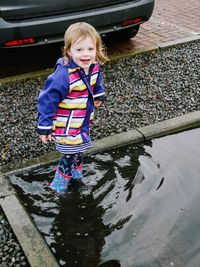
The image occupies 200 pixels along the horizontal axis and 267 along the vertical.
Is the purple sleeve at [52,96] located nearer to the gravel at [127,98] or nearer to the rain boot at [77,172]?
the rain boot at [77,172]

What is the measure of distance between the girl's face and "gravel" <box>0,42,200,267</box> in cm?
128

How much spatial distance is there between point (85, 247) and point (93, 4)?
3.17m

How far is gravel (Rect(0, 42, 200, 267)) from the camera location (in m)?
3.93

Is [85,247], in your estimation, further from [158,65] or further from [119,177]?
[158,65]

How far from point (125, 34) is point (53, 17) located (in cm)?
161

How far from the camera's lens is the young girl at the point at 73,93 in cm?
263

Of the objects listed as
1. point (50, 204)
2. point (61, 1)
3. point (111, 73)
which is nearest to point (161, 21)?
point (111, 73)

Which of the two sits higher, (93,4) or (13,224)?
(93,4)

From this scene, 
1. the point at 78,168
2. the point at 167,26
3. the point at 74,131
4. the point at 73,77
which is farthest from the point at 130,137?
the point at 167,26

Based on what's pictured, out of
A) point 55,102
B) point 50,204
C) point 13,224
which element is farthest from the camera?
point 50,204

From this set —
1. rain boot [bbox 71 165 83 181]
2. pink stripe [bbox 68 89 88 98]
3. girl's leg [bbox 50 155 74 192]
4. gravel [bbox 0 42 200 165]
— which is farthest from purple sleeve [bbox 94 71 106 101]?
gravel [bbox 0 42 200 165]

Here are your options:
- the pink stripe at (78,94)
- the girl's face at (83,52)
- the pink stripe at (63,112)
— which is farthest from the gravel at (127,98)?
the girl's face at (83,52)

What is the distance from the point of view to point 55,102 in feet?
8.79

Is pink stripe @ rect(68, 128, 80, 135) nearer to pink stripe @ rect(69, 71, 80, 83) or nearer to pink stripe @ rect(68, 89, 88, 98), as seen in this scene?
pink stripe @ rect(68, 89, 88, 98)
